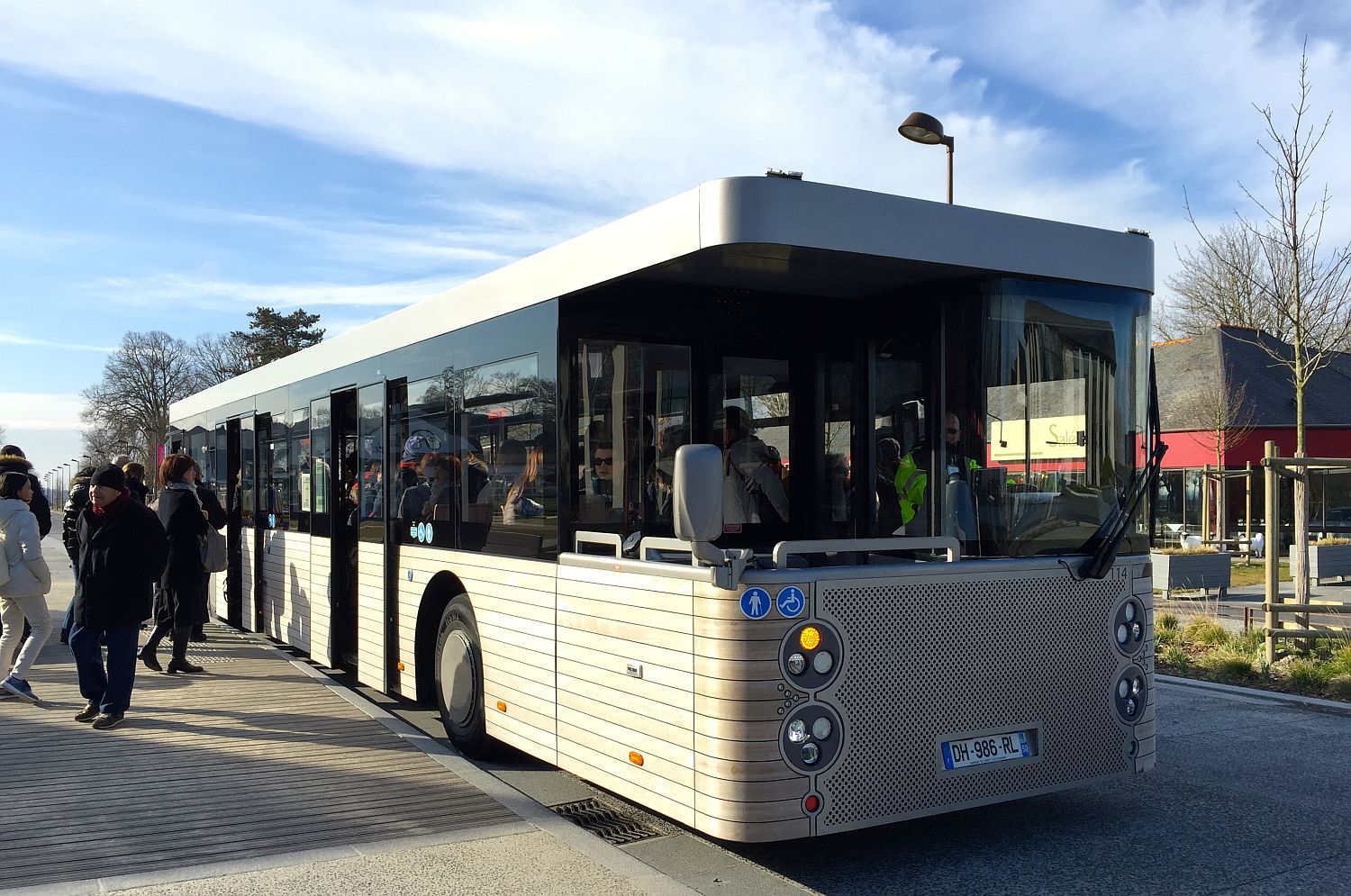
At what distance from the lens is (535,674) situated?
6000 mm

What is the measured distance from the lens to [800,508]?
6551 millimetres

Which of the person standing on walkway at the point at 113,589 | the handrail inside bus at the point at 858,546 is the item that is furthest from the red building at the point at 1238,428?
the person standing on walkway at the point at 113,589

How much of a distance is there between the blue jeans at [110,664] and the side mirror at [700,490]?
509 centimetres

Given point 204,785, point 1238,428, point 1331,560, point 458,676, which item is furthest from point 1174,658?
point 1238,428

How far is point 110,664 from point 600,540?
4.47 m

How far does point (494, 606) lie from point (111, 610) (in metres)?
3.03

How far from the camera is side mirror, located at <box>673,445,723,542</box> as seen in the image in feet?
14.6

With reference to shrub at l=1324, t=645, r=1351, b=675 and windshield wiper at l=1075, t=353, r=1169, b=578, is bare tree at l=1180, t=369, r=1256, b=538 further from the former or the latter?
windshield wiper at l=1075, t=353, r=1169, b=578

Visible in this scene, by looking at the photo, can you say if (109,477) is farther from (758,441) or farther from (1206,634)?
(1206,634)

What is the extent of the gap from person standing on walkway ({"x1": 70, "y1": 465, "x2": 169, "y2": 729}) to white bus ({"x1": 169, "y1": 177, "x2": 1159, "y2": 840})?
2035 millimetres

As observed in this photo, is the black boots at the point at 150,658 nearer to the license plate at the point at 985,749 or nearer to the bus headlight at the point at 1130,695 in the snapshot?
the license plate at the point at 985,749

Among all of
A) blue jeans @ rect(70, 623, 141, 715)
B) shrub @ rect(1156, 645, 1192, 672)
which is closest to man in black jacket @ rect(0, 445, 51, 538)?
blue jeans @ rect(70, 623, 141, 715)

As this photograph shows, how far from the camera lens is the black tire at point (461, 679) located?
682 centimetres

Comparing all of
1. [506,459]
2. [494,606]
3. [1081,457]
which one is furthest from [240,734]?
A: [1081,457]
